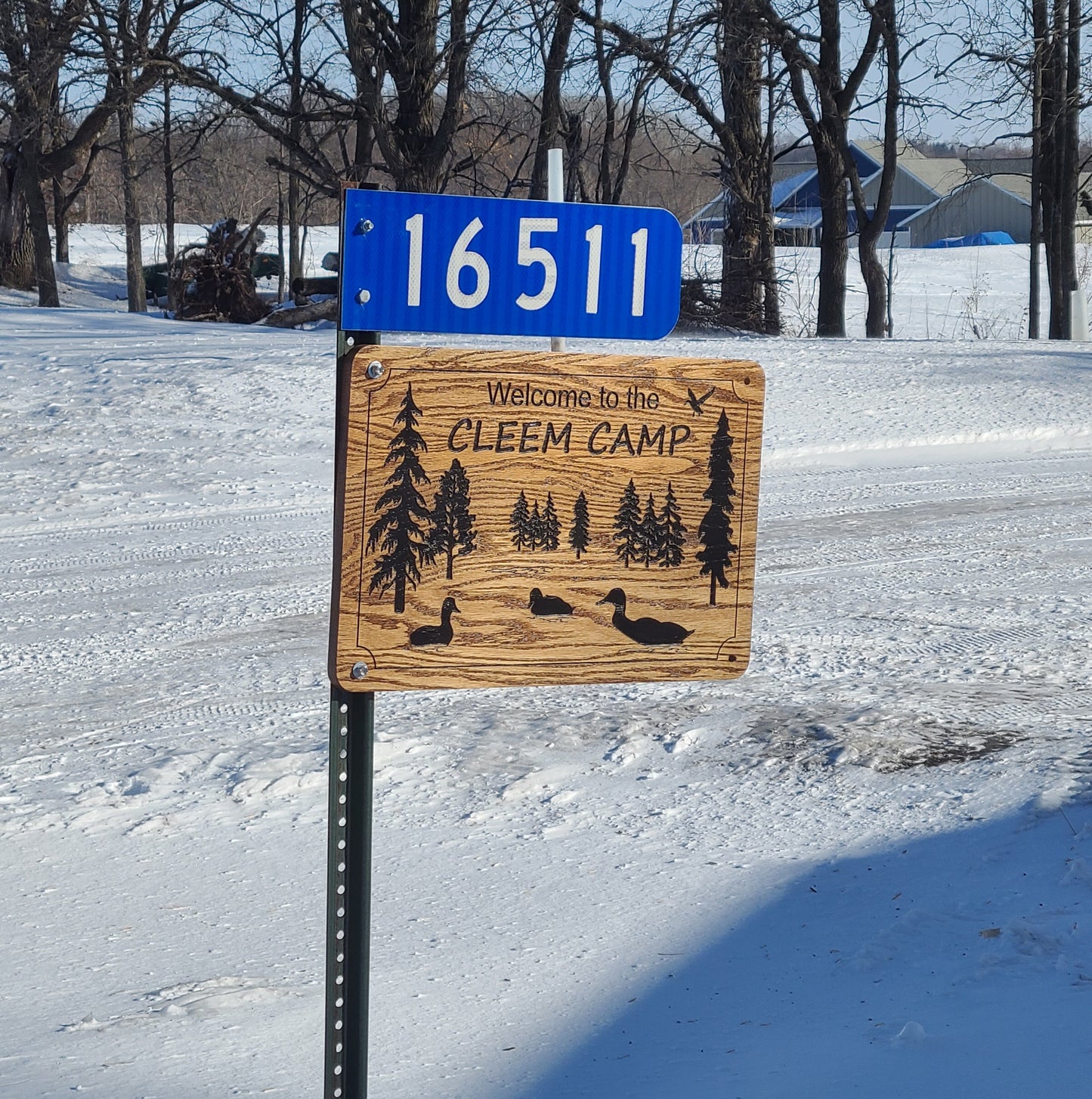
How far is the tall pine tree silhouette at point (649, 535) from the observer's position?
8.28 feet

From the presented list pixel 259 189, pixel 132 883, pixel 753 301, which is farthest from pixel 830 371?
pixel 259 189

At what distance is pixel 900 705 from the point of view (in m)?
5.37

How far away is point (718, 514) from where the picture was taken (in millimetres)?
2600

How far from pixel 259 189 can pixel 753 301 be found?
143 feet

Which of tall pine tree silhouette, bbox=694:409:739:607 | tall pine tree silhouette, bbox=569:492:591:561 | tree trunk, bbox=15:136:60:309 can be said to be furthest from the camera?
tree trunk, bbox=15:136:60:309

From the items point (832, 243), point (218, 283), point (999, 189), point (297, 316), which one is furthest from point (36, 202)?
point (999, 189)

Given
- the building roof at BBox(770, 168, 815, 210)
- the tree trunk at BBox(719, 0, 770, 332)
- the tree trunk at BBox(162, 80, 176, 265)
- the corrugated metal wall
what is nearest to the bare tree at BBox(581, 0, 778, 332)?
the tree trunk at BBox(719, 0, 770, 332)

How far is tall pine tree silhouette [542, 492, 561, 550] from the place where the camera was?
2.45m

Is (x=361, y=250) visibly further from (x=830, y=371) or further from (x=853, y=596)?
(x=830, y=371)

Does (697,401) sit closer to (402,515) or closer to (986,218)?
(402,515)

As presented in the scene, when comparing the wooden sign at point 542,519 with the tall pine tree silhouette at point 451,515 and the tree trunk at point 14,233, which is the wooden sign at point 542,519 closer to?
the tall pine tree silhouette at point 451,515

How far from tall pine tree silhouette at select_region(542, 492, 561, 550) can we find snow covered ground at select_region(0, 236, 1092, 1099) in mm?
1223

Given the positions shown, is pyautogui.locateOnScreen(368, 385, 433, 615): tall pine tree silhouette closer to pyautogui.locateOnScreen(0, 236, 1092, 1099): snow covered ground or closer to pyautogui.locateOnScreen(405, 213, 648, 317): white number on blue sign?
pyautogui.locateOnScreen(405, 213, 648, 317): white number on blue sign

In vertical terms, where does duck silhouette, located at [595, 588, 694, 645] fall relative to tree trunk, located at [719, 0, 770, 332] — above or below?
below
